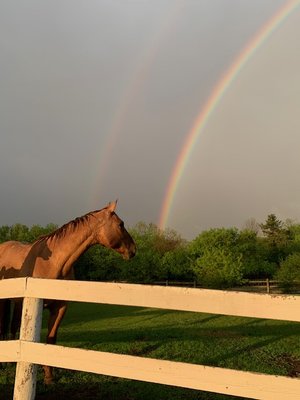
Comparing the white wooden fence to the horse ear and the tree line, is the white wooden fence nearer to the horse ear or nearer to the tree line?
the horse ear

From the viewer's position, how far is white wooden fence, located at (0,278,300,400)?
2480 mm

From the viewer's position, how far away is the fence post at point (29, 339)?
3.15m

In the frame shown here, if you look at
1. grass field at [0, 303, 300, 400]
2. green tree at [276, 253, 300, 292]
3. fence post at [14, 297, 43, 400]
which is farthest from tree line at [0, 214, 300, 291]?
fence post at [14, 297, 43, 400]

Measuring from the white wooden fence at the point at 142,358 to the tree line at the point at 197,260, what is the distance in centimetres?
3191

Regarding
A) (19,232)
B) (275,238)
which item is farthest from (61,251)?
(275,238)

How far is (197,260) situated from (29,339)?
43.6m

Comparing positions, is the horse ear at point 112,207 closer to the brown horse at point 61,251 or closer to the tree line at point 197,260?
the brown horse at point 61,251

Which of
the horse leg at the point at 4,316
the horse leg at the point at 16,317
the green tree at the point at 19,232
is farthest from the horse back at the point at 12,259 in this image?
the green tree at the point at 19,232

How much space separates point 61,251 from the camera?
22.6ft

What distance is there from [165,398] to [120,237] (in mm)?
3061

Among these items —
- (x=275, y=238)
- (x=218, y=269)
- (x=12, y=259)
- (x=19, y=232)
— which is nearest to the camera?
(x=12, y=259)

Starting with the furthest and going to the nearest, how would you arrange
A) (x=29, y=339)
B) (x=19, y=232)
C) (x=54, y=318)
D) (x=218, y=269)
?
(x=19, y=232) → (x=218, y=269) → (x=54, y=318) → (x=29, y=339)

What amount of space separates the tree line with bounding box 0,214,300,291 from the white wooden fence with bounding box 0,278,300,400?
31.9m

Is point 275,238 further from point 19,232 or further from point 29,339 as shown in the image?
point 29,339
